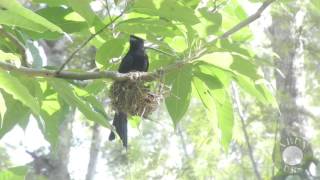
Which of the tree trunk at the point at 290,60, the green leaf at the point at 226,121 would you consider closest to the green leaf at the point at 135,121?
the green leaf at the point at 226,121

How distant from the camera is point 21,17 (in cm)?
103

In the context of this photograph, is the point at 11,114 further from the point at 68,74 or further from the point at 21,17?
the point at 21,17

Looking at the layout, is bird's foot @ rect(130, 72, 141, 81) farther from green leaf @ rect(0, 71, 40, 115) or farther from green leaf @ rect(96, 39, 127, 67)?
green leaf @ rect(0, 71, 40, 115)

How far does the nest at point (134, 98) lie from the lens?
165 centimetres

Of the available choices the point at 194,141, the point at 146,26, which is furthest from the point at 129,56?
the point at 194,141

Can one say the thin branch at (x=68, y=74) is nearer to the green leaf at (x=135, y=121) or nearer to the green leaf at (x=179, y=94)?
the green leaf at (x=179, y=94)

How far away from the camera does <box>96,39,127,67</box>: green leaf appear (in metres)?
1.49

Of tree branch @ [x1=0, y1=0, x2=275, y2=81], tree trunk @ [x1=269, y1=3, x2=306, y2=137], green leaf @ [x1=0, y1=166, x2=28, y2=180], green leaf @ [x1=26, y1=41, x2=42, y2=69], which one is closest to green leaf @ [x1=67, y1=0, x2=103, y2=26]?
tree branch @ [x1=0, y1=0, x2=275, y2=81]

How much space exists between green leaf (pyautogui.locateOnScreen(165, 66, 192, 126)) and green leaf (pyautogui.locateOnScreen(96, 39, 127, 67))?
156mm

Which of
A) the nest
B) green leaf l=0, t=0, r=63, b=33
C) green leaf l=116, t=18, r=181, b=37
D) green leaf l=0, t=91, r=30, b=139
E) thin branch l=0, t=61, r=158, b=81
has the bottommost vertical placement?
green leaf l=0, t=91, r=30, b=139

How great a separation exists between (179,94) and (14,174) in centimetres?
51

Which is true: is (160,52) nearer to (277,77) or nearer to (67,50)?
(67,50)

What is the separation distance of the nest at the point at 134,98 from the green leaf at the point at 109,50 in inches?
3.8

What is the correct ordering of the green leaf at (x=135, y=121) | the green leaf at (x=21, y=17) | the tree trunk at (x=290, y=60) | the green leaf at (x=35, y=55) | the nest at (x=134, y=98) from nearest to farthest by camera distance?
1. the green leaf at (x=21, y=17)
2. the green leaf at (x=35, y=55)
3. the nest at (x=134, y=98)
4. the green leaf at (x=135, y=121)
5. the tree trunk at (x=290, y=60)
